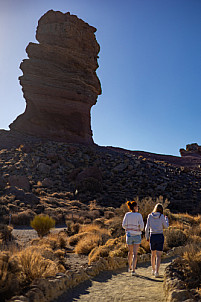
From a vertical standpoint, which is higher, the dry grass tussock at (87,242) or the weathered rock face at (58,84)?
the weathered rock face at (58,84)

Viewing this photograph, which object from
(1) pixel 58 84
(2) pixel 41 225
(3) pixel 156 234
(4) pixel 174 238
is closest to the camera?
(3) pixel 156 234

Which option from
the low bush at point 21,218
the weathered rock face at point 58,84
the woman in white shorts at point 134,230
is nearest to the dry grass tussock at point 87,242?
the woman in white shorts at point 134,230

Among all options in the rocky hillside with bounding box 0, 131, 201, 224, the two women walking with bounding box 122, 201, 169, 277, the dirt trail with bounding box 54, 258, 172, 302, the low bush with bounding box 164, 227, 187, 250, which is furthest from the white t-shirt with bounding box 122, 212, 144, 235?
the rocky hillside with bounding box 0, 131, 201, 224

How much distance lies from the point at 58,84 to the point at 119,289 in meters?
37.2

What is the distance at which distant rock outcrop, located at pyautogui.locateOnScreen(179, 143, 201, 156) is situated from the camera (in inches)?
2689

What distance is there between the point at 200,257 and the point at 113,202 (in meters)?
20.4

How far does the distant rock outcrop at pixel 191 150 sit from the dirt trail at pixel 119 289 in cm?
6437

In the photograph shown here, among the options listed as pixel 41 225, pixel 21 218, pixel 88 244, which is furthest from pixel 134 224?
pixel 21 218

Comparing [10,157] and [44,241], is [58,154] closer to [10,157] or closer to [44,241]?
[10,157]

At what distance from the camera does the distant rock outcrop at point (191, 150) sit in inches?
2689

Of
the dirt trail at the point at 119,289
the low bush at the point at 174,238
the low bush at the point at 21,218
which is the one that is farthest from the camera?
the low bush at the point at 21,218

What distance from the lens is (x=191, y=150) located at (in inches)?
2822

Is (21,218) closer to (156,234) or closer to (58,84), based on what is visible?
(156,234)

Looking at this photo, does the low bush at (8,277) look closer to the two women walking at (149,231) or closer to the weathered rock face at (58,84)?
the two women walking at (149,231)
